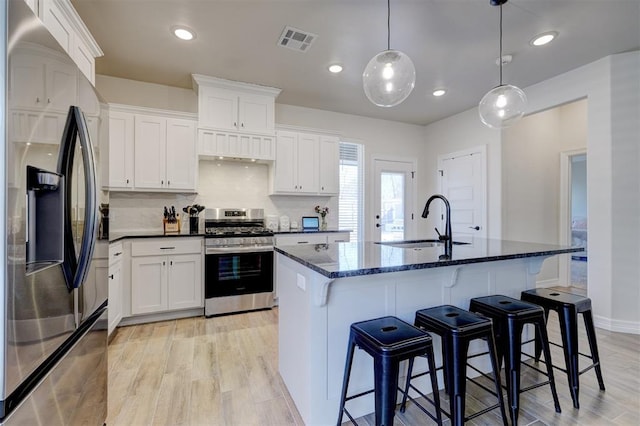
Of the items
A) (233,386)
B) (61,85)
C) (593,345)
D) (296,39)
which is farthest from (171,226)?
(593,345)

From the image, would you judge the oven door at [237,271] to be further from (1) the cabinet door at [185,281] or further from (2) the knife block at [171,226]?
(2) the knife block at [171,226]

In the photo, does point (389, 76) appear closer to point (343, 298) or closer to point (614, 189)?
point (343, 298)

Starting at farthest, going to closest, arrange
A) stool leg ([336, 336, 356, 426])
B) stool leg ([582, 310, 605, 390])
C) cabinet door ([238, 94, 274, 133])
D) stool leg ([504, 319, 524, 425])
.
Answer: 1. cabinet door ([238, 94, 274, 133])
2. stool leg ([582, 310, 605, 390])
3. stool leg ([504, 319, 524, 425])
4. stool leg ([336, 336, 356, 426])

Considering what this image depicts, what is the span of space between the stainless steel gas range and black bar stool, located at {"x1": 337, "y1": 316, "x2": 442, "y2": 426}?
2.19m

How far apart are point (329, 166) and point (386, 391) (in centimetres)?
353

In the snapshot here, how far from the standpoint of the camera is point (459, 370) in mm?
1526

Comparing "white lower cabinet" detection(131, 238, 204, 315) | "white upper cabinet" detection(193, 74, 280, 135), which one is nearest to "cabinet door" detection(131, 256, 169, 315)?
"white lower cabinet" detection(131, 238, 204, 315)

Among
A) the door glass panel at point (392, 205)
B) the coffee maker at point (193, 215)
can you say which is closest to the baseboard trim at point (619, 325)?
the door glass panel at point (392, 205)

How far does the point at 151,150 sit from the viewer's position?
3529 millimetres

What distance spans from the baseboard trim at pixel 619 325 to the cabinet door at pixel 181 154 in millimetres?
4795

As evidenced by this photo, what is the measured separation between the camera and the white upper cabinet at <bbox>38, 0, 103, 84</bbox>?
1808 mm

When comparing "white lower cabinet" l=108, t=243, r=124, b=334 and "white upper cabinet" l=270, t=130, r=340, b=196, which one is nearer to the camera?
"white lower cabinet" l=108, t=243, r=124, b=334

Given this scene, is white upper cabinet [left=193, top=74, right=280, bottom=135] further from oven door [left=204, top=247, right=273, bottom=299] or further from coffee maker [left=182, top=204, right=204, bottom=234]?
oven door [left=204, top=247, right=273, bottom=299]

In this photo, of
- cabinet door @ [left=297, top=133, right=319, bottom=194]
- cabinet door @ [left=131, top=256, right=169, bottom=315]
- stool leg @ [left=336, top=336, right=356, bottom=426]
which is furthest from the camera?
cabinet door @ [left=297, top=133, right=319, bottom=194]
